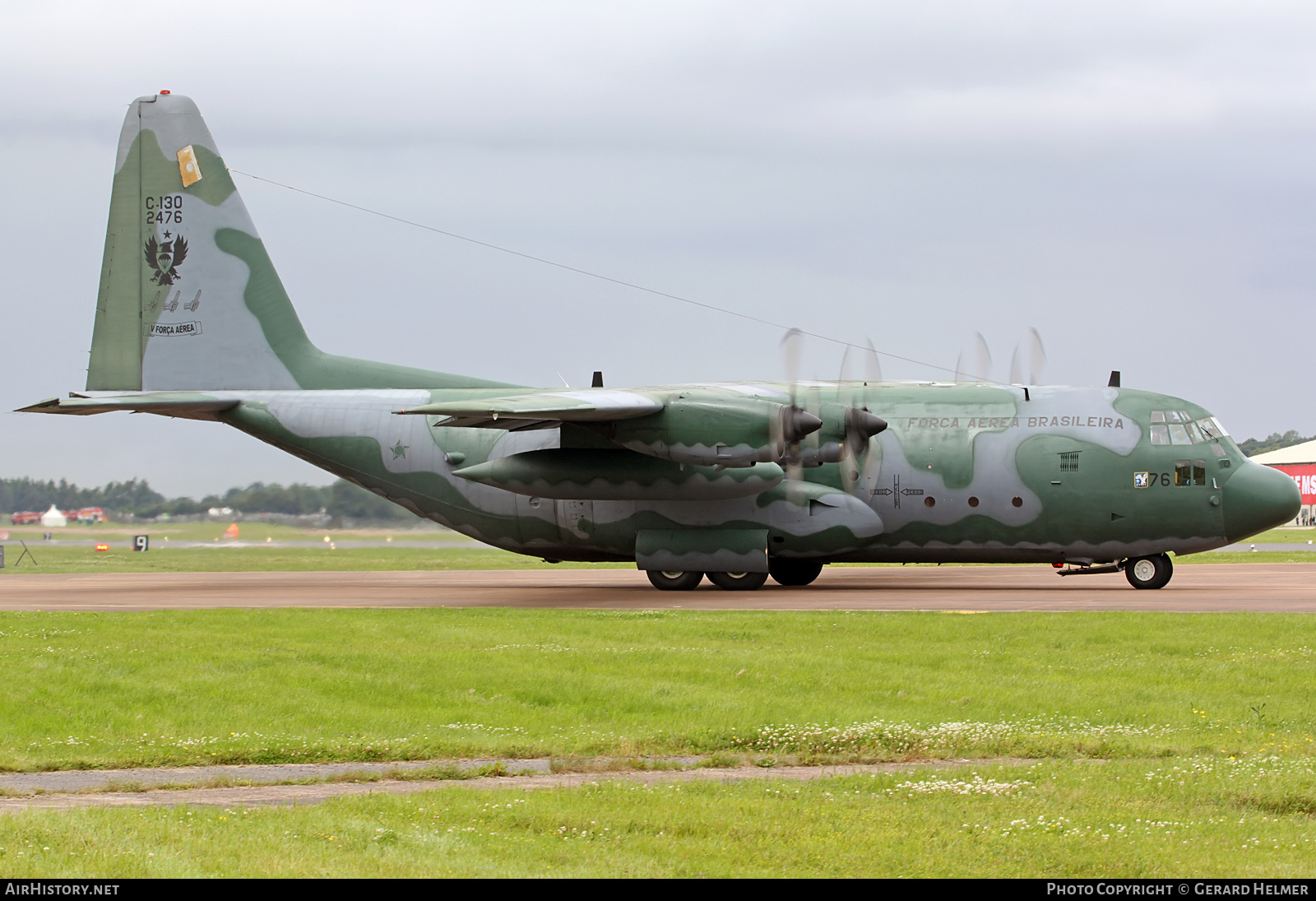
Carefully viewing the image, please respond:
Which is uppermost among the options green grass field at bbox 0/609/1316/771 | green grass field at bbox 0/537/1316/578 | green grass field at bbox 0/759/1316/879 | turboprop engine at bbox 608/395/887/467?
turboprop engine at bbox 608/395/887/467

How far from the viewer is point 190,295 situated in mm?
32344

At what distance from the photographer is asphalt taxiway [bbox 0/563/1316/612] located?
25.1 meters

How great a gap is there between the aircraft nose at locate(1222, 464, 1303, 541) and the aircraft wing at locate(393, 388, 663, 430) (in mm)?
12504

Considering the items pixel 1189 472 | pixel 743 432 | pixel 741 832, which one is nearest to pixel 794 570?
pixel 743 432

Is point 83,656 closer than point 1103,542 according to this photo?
Yes

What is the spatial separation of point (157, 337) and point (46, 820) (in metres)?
25.9

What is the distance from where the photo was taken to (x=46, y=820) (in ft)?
27.6

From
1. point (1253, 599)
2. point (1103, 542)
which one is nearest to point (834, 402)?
point (1103, 542)

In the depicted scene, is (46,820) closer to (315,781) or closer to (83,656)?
(315,781)

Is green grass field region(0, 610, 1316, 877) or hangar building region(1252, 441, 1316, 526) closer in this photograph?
green grass field region(0, 610, 1316, 877)

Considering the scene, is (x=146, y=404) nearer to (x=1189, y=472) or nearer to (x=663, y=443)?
(x=663, y=443)

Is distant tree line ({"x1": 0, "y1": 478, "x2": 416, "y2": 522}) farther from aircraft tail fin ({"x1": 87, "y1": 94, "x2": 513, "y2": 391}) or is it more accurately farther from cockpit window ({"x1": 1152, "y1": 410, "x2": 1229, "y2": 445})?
cockpit window ({"x1": 1152, "y1": 410, "x2": 1229, "y2": 445})

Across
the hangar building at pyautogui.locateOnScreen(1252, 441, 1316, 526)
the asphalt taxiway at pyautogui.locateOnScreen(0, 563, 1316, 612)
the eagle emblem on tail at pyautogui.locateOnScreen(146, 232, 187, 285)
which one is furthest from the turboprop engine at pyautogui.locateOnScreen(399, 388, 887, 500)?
the hangar building at pyautogui.locateOnScreen(1252, 441, 1316, 526)

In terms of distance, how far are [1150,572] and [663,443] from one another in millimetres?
11697
